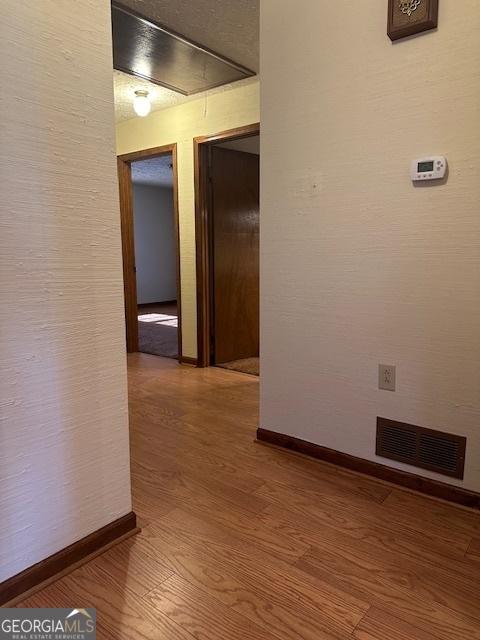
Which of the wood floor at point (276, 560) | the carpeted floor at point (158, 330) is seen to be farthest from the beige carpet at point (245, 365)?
the wood floor at point (276, 560)

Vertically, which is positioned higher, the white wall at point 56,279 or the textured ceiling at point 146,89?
the textured ceiling at point 146,89

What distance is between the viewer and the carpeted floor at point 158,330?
4.77 m

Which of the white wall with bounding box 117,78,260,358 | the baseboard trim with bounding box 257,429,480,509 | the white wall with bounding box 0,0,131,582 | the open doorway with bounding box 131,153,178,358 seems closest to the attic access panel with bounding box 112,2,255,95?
the white wall with bounding box 117,78,260,358

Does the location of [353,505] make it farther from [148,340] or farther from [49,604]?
[148,340]

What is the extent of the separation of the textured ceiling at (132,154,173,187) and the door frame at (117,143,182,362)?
894 millimetres

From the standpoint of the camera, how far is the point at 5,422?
4.06 ft

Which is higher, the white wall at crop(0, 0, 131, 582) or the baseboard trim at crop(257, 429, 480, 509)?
the white wall at crop(0, 0, 131, 582)

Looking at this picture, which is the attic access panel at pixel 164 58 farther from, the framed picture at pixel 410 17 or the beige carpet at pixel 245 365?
the beige carpet at pixel 245 365

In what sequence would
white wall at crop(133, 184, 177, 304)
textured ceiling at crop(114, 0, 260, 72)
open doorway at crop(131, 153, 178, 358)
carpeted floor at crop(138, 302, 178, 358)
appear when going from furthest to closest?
white wall at crop(133, 184, 177, 304) < open doorway at crop(131, 153, 178, 358) < carpeted floor at crop(138, 302, 178, 358) < textured ceiling at crop(114, 0, 260, 72)

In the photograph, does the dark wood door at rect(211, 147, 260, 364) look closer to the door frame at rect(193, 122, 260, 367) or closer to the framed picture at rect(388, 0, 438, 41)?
the door frame at rect(193, 122, 260, 367)

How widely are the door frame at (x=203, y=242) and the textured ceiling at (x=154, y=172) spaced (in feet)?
4.77

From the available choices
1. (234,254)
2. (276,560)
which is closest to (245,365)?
(234,254)

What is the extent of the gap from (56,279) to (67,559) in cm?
91

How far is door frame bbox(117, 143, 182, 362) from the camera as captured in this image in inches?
158
